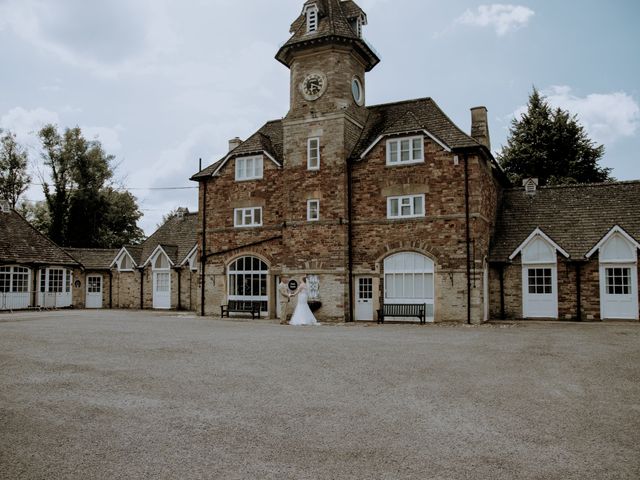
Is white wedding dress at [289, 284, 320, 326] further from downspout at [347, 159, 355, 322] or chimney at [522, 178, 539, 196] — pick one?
chimney at [522, 178, 539, 196]

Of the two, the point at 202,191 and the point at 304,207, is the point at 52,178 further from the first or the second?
the point at 304,207

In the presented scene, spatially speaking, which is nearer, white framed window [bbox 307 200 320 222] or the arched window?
white framed window [bbox 307 200 320 222]

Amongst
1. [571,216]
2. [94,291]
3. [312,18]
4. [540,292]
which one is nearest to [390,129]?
[312,18]

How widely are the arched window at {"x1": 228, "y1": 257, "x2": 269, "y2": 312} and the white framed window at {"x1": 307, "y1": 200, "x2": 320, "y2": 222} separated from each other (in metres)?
3.59

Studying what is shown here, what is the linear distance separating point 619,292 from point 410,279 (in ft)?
27.7

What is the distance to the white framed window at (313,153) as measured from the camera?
25.7 metres

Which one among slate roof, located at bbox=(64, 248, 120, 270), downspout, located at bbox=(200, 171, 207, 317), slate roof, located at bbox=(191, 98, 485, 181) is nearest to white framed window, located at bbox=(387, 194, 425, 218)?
slate roof, located at bbox=(191, 98, 485, 181)

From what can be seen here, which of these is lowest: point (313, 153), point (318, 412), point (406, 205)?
point (318, 412)

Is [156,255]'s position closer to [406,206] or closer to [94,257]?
[94,257]

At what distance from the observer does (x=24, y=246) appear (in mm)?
35094

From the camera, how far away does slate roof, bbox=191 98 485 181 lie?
2380cm

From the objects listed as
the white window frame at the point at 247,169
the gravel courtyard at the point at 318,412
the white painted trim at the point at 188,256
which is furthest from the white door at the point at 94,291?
the gravel courtyard at the point at 318,412

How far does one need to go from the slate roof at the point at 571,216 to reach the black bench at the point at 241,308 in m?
11.0

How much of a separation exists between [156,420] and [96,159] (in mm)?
46568
